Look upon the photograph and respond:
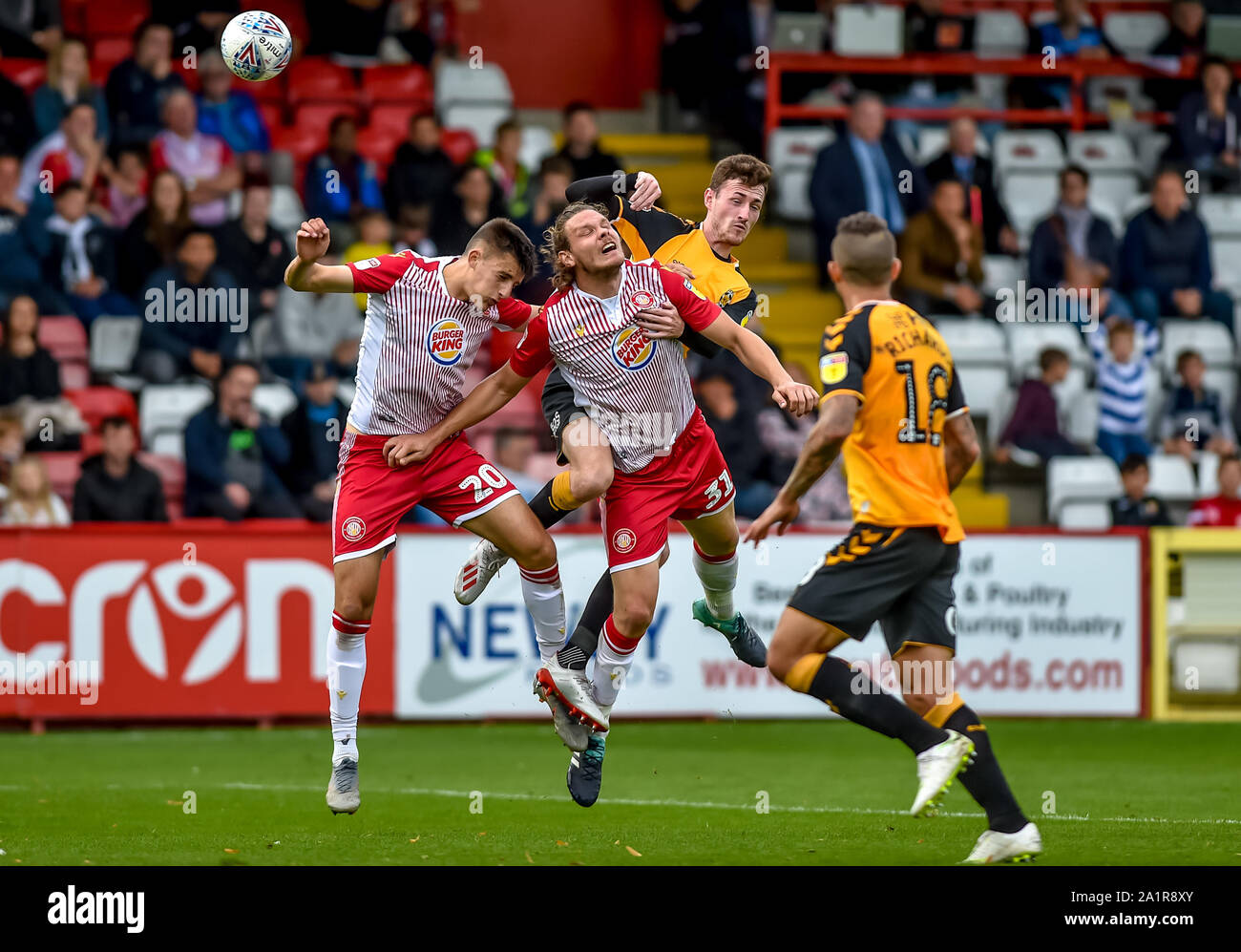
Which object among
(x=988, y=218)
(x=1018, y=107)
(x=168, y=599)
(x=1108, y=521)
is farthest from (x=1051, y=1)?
(x=168, y=599)

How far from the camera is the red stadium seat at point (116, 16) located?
17703 millimetres

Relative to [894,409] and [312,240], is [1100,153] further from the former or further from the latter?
[312,240]

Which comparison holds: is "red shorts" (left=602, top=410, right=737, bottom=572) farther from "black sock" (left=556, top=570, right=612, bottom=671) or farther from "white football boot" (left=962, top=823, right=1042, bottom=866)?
"white football boot" (left=962, top=823, right=1042, bottom=866)

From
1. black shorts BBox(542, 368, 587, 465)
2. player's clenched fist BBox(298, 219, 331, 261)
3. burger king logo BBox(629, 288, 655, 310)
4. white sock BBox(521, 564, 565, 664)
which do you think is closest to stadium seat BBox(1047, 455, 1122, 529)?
white sock BBox(521, 564, 565, 664)

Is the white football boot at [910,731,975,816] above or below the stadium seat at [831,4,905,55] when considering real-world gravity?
below

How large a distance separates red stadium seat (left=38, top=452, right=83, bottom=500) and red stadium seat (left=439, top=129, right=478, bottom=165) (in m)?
4.66

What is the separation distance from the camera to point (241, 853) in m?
7.59

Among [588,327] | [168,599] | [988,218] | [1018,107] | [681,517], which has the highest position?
[1018,107]

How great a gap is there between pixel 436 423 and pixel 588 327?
893 mm

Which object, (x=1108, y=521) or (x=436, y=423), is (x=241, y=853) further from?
(x=1108, y=521)

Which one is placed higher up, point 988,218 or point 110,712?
point 988,218

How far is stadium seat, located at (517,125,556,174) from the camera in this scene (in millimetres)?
17016

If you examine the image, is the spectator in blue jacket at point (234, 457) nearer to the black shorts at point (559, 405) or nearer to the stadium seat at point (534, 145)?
the stadium seat at point (534, 145)
